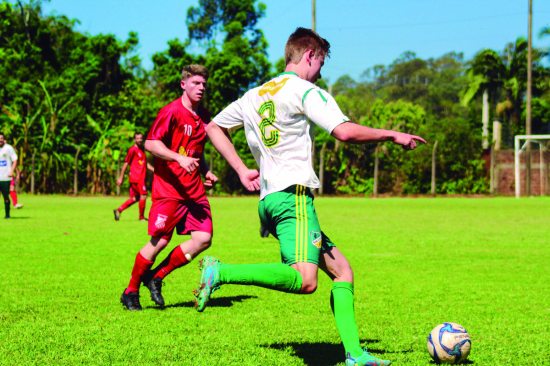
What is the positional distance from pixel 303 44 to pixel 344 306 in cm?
152

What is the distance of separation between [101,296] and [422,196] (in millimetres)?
33090

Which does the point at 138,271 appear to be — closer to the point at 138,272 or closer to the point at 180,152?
the point at 138,272

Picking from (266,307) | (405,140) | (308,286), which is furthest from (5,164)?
(405,140)

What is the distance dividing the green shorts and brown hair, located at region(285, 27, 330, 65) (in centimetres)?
77

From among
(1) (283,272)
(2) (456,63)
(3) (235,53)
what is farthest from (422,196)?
(2) (456,63)

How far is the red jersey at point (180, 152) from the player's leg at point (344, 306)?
268 centimetres

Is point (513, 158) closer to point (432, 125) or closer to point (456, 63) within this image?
point (432, 125)

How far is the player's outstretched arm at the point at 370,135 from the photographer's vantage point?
4445 millimetres

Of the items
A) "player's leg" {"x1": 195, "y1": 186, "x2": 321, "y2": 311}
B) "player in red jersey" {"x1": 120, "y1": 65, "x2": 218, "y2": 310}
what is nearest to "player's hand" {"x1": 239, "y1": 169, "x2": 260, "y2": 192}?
"player's leg" {"x1": 195, "y1": 186, "x2": 321, "y2": 311}

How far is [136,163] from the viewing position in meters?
19.4

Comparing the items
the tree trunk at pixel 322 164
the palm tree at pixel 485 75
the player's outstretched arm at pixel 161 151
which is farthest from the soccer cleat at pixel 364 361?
the palm tree at pixel 485 75

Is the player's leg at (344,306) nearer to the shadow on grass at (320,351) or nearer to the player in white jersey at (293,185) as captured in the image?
the player in white jersey at (293,185)

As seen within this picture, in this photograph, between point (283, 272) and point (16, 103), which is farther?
point (16, 103)

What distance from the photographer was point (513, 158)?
3972 cm
